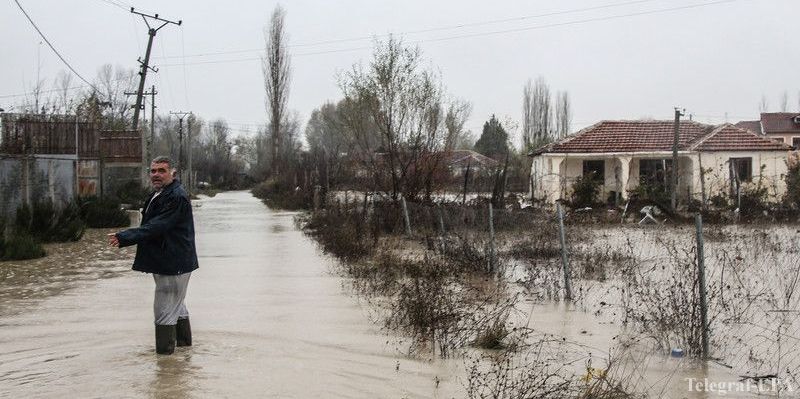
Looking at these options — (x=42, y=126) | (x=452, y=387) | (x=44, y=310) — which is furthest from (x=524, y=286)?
(x=42, y=126)

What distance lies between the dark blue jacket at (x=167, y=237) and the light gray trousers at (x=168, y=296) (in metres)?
0.10

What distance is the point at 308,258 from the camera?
682 inches

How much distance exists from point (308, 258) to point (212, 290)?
499 centimetres

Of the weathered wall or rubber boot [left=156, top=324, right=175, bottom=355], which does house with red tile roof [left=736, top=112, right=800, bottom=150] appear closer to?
the weathered wall

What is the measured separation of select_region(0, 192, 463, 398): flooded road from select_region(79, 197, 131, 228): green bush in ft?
30.4

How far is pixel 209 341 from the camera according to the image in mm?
8414

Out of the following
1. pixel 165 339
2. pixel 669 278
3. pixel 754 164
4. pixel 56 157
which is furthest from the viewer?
pixel 754 164

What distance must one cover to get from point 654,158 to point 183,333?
32702 mm

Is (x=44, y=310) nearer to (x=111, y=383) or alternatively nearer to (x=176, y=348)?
(x=176, y=348)

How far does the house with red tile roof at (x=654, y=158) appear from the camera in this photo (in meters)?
34.9

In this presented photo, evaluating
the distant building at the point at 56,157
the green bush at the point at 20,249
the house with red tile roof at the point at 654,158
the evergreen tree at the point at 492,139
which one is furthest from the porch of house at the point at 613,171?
the evergreen tree at the point at 492,139

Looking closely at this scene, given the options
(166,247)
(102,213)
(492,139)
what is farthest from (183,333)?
(492,139)

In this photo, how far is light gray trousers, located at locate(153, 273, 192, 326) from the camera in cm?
730

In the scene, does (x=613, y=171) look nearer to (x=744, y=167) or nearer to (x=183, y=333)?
(x=744, y=167)
